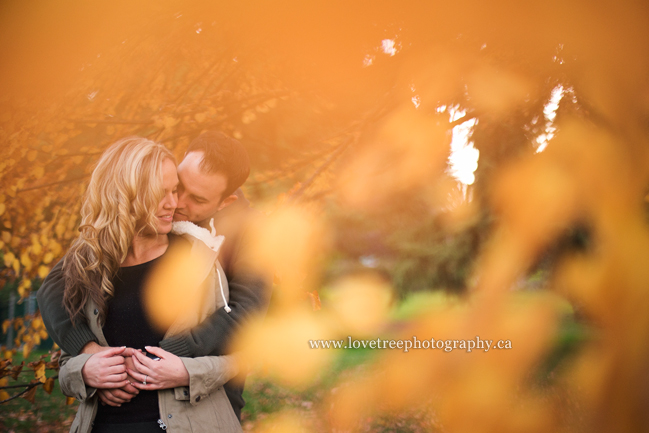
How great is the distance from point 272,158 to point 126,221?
1.14 metres

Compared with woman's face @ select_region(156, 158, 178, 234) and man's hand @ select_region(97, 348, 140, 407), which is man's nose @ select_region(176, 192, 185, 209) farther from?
man's hand @ select_region(97, 348, 140, 407)

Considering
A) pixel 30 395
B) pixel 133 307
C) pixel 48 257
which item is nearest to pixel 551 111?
pixel 133 307

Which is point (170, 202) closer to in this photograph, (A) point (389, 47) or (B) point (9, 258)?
(B) point (9, 258)

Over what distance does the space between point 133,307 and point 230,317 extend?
1.27ft

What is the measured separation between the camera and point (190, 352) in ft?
5.78

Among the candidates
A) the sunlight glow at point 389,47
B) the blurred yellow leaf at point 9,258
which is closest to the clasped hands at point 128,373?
the blurred yellow leaf at point 9,258

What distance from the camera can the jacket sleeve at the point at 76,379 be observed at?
66.5 inches

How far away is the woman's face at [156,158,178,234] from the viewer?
1.83m

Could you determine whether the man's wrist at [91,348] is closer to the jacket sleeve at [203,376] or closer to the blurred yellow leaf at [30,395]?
the jacket sleeve at [203,376]

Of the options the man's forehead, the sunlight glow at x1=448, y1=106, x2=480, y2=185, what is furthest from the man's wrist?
the sunlight glow at x1=448, y1=106, x2=480, y2=185

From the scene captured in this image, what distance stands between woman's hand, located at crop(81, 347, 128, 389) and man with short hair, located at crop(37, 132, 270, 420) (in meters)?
0.06

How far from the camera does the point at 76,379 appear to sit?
170 cm

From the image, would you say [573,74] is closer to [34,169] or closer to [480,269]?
[480,269]

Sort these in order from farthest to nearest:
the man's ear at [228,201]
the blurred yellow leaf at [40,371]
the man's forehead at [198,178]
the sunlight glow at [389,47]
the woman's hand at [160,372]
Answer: the sunlight glow at [389,47] < the blurred yellow leaf at [40,371] < the man's ear at [228,201] < the man's forehead at [198,178] < the woman's hand at [160,372]
